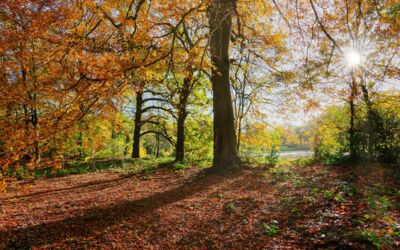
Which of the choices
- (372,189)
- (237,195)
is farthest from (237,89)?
(372,189)

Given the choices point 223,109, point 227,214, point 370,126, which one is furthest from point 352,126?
point 227,214

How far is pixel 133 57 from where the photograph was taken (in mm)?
5012

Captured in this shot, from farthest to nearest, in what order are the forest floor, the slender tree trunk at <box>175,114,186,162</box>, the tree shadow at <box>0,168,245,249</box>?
the slender tree trunk at <box>175,114,186,162</box>
the tree shadow at <box>0,168,245,249</box>
the forest floor

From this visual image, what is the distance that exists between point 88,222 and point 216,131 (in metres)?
4.68

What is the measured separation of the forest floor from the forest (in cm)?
3

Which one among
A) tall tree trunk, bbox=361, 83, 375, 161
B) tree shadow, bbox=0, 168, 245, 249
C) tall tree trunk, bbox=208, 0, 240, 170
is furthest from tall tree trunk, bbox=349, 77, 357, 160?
tree shadow, bbox=0, 168, 245, 249

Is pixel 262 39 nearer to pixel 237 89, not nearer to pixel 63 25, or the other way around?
pixel 237 89

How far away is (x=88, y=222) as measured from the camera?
14.3 feet

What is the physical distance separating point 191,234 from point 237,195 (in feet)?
6.12

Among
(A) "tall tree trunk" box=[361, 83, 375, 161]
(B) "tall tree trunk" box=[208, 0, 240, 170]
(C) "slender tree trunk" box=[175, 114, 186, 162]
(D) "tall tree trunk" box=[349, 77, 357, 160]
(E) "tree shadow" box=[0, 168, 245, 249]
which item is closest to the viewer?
(E) "tree shadow" box=[0, 168, 245, 249]

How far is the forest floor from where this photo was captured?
3201mm

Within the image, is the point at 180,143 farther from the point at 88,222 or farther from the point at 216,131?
the point at 88,222

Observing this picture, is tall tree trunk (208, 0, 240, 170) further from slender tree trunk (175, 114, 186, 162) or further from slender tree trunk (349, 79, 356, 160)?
slender tree trunk (175, 114, 186, 162)

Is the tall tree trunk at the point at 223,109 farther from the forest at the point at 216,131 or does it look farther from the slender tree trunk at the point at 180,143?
the slender tree trunk at the point at 180,143
